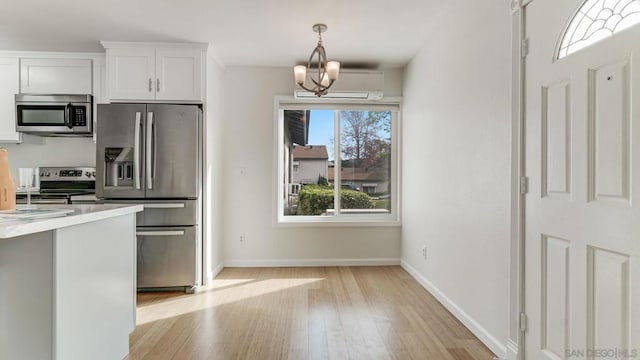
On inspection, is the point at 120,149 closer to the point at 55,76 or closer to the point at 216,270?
the point at 55,76

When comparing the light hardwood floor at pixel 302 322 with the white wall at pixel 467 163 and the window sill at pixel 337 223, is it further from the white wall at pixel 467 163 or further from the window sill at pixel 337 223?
the window sill at pixel 337 223

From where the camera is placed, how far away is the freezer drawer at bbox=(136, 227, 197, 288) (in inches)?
142

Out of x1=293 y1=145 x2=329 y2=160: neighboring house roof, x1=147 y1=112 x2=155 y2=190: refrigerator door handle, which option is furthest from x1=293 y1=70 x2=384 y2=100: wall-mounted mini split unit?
x1=147 y1=112 x2=155 y2=190: refrigerator door handle

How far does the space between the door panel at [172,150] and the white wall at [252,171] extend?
35.4 inches

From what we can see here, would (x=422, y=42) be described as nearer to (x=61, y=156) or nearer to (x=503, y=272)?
(x=503, y=272)

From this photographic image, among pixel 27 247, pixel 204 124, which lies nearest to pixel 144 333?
pixel 27 247

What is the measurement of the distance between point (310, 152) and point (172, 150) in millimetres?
1790

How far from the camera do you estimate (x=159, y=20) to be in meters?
3.23

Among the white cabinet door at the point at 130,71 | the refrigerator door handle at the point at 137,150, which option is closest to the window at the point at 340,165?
the white cabinet door at the point at 130,71

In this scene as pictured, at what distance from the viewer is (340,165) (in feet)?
15.8

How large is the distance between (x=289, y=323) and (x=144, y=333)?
106cm

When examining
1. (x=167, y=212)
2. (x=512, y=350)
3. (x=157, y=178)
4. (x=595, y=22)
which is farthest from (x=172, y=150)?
(x=595, y=22)

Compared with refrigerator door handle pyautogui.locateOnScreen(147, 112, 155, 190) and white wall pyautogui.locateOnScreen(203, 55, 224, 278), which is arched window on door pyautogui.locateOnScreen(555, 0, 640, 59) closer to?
white wall pyautogui.locateOnScreen(203, 55, 224, 278)

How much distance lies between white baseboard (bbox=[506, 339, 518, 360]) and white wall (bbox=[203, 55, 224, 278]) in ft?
9.42
